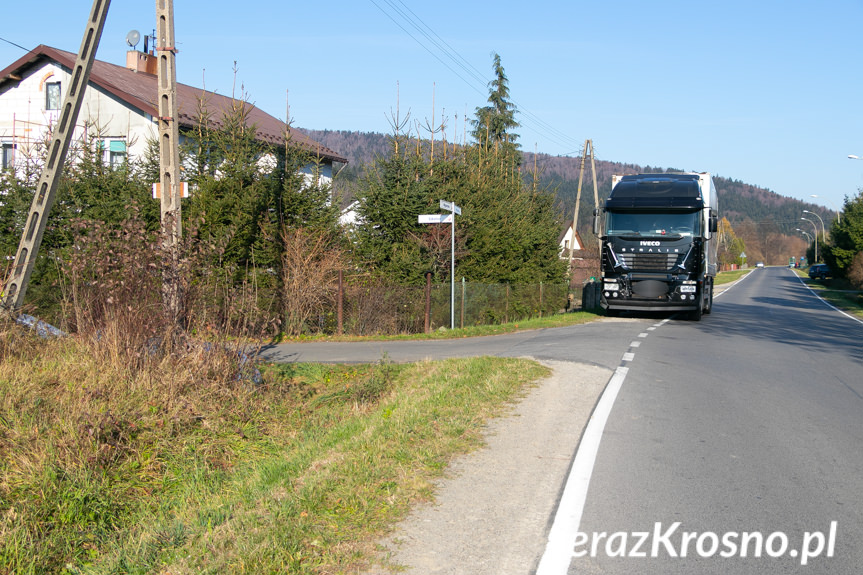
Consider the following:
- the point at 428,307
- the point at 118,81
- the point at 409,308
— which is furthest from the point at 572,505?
the point at 118,81

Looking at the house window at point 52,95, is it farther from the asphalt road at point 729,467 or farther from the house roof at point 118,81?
the asphalt road at point 729,467

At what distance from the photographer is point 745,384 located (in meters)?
9.94

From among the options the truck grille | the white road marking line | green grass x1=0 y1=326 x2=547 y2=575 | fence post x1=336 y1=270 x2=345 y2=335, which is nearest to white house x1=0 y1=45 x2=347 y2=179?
fence post x1=336 y1=270 x2=345 y2=335

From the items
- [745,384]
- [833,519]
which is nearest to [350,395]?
[745,384]

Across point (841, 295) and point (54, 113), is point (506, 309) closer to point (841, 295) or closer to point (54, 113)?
point (54, 113)

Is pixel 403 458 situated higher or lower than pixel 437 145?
lower

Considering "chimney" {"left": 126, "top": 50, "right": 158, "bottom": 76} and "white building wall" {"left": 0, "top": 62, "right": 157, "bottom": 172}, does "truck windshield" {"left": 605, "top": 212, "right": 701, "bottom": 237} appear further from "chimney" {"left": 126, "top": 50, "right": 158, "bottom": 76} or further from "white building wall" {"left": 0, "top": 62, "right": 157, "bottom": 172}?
"chimney" {"left": 126, "top": 50, "right": 158, "bottom": 76}

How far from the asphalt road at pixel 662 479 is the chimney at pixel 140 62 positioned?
29.3 meters

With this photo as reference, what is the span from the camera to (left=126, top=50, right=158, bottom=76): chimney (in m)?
33.4

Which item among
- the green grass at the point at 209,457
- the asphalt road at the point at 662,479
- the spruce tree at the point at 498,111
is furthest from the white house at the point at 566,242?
the green grass at the point at 209,457

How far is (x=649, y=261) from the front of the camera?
19922 mm

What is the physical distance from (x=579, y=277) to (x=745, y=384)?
40258 mm

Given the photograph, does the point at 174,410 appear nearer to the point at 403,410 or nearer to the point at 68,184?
the point at 403,410

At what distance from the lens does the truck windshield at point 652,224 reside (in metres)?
19.6
